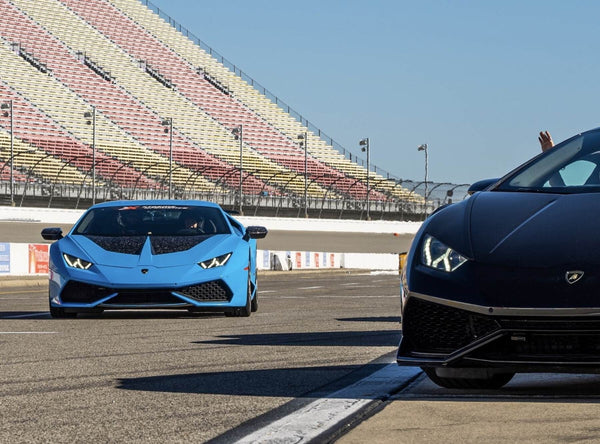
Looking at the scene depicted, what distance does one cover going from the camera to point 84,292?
12.3m

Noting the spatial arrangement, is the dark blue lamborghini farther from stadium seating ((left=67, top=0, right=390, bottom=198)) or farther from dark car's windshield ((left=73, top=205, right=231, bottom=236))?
stadium seating ((left=67, top=0, right=390, bottom=198))

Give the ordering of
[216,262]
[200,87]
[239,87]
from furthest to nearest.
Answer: [239,87] → [200,87] → [216,262]

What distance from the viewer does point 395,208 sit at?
60.9m

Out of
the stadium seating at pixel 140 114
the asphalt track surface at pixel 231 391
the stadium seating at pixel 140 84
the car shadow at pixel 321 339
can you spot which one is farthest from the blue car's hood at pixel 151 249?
the stadium seating at pixel 140 84

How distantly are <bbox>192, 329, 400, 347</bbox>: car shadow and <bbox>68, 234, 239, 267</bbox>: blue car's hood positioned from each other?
2206 millimetres

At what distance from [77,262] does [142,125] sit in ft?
191

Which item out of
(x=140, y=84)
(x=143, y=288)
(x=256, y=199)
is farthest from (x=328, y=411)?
(x=140, y=84)

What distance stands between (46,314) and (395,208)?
157 ft

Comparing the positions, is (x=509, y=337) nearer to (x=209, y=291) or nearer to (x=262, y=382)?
Answer: (x=262, y=382)

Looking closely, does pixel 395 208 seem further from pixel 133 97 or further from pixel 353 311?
pixel 353 311

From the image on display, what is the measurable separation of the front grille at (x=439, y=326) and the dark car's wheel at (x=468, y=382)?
0.38 metres

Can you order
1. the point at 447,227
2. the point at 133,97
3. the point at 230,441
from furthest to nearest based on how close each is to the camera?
the point at 133,97, the point at 447,227, the point at 230,441

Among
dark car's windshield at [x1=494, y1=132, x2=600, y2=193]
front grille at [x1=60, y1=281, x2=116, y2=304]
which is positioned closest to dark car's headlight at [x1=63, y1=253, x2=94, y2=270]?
front grille at [x1=60, y1=281, x2=116, y2=304]

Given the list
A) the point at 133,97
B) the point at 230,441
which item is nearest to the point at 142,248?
the point at 230,441
